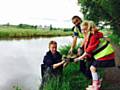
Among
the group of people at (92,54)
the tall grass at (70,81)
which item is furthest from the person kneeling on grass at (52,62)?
the tall grass at (70,81)

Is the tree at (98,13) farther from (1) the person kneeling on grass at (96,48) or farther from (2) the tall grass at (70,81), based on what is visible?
(1) the person kneeling on grass at (96,48)

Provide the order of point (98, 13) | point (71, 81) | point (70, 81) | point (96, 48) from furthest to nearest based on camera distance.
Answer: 1. point (98, 13)
2. point (71, 81)
3. point (70, 81)
4. point (96, 48)

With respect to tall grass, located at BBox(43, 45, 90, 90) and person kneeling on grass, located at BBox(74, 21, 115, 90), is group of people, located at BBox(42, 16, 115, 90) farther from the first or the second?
tall grass, located at BBox(43, 45, 90, 90)

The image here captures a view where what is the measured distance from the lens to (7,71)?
1950 centimetres

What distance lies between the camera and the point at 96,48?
9.45 metres

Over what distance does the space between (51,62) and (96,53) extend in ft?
3.63

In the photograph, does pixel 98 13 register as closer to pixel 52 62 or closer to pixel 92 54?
pixel 52 62

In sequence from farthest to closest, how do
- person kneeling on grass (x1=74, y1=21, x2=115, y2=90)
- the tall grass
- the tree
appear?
the tree → the tall grass → person kneeling on grass (x1=74, y1=21, x2=115, y2=90)

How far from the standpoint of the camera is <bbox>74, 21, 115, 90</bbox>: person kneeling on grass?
941 cm

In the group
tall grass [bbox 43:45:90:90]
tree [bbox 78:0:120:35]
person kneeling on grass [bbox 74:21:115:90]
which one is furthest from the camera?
tree [bbox 78:0:120:35]

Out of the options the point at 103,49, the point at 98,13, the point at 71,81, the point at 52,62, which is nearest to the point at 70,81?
the point at 71,81

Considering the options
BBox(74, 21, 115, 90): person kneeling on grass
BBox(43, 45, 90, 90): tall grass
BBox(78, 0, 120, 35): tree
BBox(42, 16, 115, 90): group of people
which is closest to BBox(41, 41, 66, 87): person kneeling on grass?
BBox(42, 16, 115, 90): group of people

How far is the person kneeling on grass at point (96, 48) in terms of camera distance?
941 centimetres

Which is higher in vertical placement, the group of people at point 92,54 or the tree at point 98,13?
the tree at point 98,13
